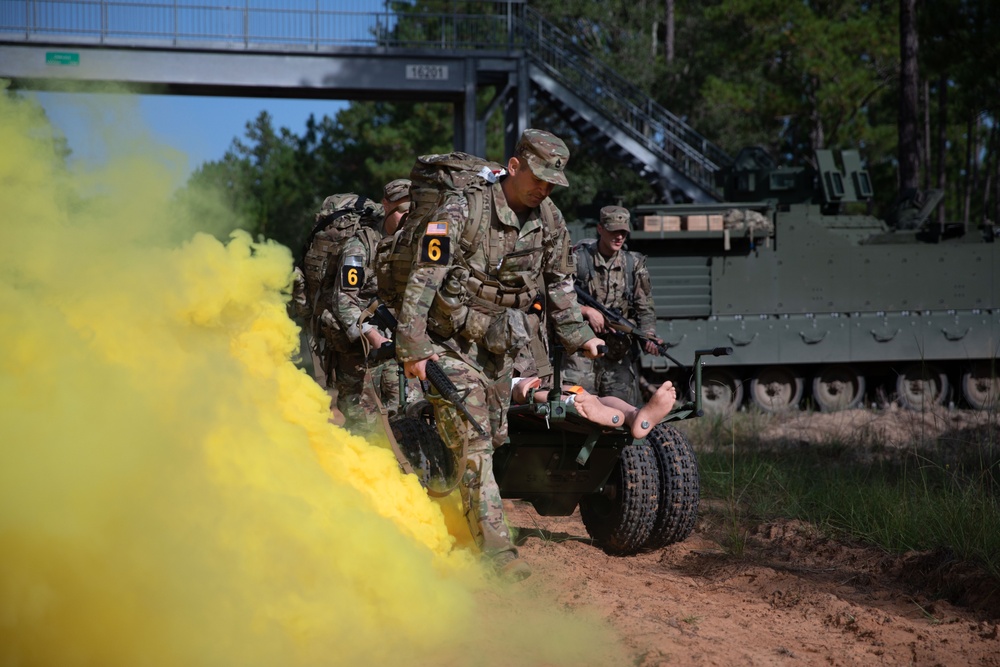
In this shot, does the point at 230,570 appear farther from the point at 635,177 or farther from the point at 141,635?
A: the point at 635,177

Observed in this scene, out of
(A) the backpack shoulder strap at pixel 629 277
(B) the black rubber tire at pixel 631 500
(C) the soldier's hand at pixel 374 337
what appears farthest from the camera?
(A) the backpack shoulder strap at pixel 629 277

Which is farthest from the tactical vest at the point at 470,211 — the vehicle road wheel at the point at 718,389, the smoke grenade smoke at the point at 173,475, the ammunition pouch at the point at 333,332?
the vehicle road wheel at the point at 718,389

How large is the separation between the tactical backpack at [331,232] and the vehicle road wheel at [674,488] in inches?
90.3

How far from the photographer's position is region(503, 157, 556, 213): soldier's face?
192 inches

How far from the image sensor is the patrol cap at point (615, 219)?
27.2ft

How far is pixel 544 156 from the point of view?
4.82 meters

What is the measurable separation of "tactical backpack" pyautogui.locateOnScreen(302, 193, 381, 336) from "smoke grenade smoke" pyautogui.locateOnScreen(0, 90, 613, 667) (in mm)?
2483

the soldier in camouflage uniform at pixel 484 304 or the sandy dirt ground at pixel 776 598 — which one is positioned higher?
the soldier in camouflage uniform at pixel 484 304

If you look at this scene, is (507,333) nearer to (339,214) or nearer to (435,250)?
(435,250)

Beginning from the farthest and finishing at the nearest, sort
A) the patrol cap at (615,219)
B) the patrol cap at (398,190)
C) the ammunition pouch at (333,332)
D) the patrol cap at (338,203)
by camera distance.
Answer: the patrol cap at (615,219) → the patrol cap at (338,203) → the ammunition pouch at (333,332) → the patrol cap at (398,190)

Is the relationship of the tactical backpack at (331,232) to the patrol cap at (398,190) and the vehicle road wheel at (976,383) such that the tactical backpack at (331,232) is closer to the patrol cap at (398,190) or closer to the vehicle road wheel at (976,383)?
the patrol cap at (398,190)

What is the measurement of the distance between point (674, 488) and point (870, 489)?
1.65m

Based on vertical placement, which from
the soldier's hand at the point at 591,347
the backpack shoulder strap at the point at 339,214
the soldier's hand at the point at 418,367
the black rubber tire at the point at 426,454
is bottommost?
the black rubber tire at the point at 426,454

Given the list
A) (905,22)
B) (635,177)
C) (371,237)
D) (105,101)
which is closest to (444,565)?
(105,101)
